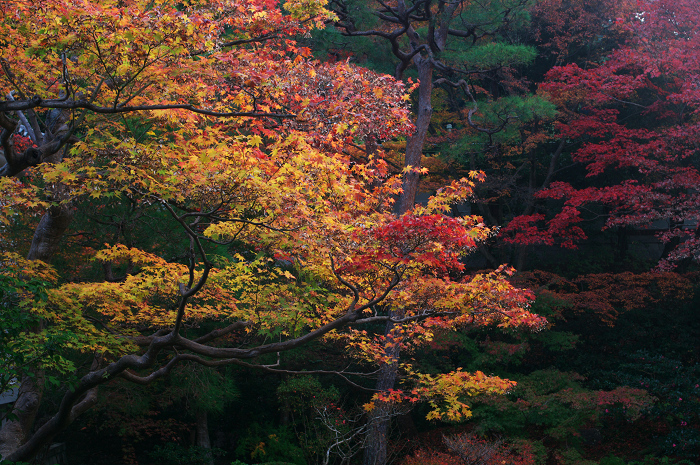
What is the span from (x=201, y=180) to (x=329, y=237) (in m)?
1.48

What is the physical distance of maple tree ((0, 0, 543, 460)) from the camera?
4410 millimetres

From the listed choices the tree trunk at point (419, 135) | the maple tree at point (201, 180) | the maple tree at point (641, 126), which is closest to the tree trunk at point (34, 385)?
the maple tree at point (201, 180)

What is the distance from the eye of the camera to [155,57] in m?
4.26

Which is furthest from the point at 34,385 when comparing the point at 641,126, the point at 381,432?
the point at 641,126

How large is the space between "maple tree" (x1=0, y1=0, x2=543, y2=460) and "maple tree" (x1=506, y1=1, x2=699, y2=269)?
631 centimetres

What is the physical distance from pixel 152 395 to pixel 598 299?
982 cm

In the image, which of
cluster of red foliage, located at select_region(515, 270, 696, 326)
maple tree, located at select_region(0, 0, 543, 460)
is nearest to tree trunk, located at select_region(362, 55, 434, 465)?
maple tree, located at select_region(0, 0, 543, 460)

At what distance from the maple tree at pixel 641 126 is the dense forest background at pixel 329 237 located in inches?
3.1

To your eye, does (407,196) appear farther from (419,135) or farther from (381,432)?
(381,432)

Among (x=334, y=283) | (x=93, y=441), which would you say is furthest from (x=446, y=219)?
(x=93, y=441)

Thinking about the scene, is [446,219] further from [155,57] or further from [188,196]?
[155,57]

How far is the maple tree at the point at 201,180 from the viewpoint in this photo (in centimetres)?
441

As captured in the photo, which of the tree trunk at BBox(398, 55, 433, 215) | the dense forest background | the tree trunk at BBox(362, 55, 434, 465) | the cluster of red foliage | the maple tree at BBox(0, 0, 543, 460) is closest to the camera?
the maple tree at BBox(0, 0, 543, 460)

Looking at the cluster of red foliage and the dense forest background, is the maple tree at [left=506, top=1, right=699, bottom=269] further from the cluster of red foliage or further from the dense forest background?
the cluster of red foliage
